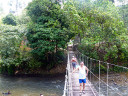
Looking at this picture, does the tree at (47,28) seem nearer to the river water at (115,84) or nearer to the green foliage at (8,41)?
the green foliage at (8,41)

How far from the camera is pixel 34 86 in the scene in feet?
30.8

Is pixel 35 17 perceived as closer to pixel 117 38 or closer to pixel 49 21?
pixel 49 21

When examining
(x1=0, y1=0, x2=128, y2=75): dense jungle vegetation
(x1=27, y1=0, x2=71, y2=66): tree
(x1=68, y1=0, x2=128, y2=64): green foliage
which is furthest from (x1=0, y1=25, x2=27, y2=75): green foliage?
(x1=68, y1=0, x2=128, y2=64): green foliage

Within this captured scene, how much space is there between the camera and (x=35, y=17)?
11234mm

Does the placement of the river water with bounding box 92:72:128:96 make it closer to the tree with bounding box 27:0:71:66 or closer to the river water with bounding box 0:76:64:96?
the river water with bounding box 0:76:64:96

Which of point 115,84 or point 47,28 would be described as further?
point 47,28

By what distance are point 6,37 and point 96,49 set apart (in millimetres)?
6910

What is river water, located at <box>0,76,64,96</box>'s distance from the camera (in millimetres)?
8312

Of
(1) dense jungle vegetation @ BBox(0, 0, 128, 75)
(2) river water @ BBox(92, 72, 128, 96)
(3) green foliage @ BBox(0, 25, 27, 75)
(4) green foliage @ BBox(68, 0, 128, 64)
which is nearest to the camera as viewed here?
(2) river water @ BBox(92, 72, 128, 96)

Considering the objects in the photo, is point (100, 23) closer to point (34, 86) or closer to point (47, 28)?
point (47, 28)

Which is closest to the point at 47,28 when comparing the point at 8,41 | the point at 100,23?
the point at 8,41

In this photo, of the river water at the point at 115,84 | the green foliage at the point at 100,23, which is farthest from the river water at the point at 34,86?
the green foliage at the point at 100,23

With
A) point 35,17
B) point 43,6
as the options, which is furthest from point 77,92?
point 35,17

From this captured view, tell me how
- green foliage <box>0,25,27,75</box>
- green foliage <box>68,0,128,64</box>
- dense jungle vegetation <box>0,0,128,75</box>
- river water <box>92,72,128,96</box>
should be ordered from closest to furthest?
river water <box>92,72,128,96</box>, green foliage <box>0,25,27,75</box>, dense jungle vegetation <box>0,0,128,75</box>, green foliage <box>68,0,128,64</box>
